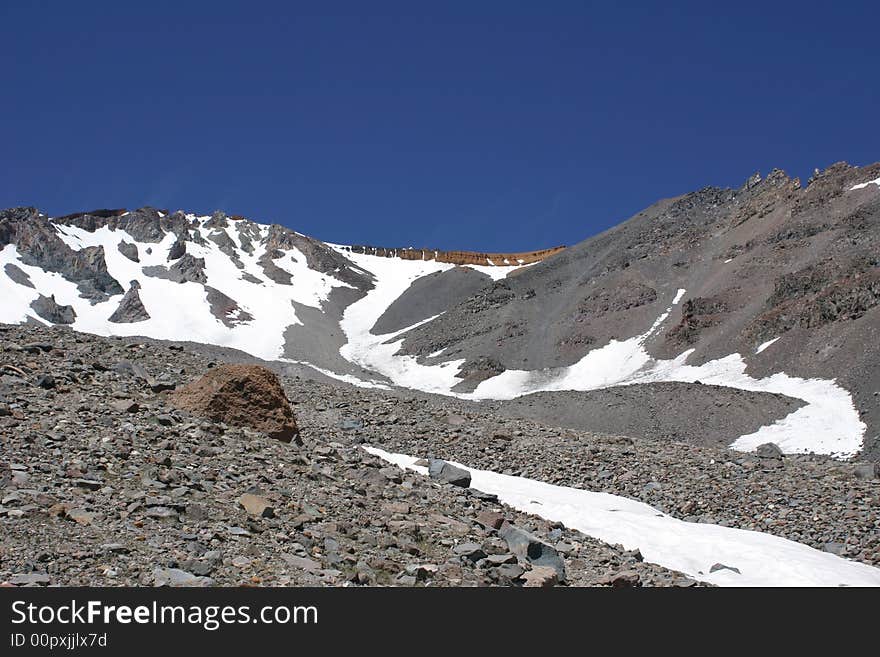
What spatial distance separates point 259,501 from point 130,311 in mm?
106992

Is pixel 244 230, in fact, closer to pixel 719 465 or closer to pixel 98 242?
pixel 98 242

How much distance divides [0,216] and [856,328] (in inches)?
4930

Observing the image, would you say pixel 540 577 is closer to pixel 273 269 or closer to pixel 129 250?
pixel 273 269

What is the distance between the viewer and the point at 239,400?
1714cm

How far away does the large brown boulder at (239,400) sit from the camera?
16859 millimetres

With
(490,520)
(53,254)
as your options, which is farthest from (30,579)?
(53,254)

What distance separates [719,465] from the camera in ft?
83.3

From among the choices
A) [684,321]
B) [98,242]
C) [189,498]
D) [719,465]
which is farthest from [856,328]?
[98,242]

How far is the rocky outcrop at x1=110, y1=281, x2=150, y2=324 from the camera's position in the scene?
110113mm

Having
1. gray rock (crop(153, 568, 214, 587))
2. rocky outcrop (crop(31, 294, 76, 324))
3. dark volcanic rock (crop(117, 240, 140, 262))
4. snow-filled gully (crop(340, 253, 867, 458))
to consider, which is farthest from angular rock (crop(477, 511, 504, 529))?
dark volcanic rock (crop(117, 240, 140, 262))

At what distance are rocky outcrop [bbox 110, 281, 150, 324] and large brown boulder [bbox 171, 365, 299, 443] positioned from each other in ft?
327

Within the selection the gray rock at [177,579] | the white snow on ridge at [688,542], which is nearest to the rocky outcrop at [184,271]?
the white snow on ridge at [688,542]

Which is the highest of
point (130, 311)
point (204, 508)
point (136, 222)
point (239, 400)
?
point (136, 222)

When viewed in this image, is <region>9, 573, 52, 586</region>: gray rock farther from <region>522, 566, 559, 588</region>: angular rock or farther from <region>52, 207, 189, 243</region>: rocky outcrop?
<region>52, 207, 189, 243</region>: rocky outcrop
